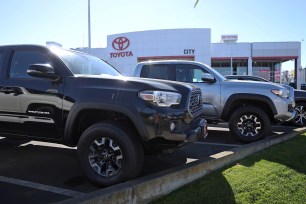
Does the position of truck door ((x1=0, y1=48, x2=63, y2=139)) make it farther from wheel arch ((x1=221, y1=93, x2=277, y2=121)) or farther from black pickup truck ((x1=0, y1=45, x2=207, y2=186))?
wheel arch ((x1=221, y1=93, x2=277, y2=121))

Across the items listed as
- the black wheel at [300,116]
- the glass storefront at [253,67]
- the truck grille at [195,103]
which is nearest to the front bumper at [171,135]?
the truck grille at [195,103]

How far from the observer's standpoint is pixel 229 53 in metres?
40.7

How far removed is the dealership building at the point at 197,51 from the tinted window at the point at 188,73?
29372 millimetres

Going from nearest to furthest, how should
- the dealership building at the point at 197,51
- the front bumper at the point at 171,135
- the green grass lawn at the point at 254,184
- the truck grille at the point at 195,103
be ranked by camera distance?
the green grass lawn at the point at 254,184 → the front bumper at the point at 171,135 → the truck grille at the point at 195,103 → the dealership building at the point at 197,51

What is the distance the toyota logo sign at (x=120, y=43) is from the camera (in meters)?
39.8

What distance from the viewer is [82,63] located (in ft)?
18.0

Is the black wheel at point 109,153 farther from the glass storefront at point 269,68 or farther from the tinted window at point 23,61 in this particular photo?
the glass storefront at point 269,68

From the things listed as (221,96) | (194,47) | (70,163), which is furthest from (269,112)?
(194,47)

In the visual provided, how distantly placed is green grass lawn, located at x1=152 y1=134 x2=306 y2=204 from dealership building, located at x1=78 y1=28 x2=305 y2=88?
106 feet

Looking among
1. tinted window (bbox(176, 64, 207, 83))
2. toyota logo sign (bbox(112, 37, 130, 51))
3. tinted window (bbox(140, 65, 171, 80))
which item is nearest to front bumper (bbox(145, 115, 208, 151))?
tinted window (bbox(176, 64, 207, 83))

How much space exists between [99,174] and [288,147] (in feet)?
13.7

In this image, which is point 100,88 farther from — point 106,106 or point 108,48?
point 108,48

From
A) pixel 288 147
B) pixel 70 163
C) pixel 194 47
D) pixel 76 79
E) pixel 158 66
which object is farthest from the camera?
pixel 194 47

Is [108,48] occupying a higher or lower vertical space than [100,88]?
higher
